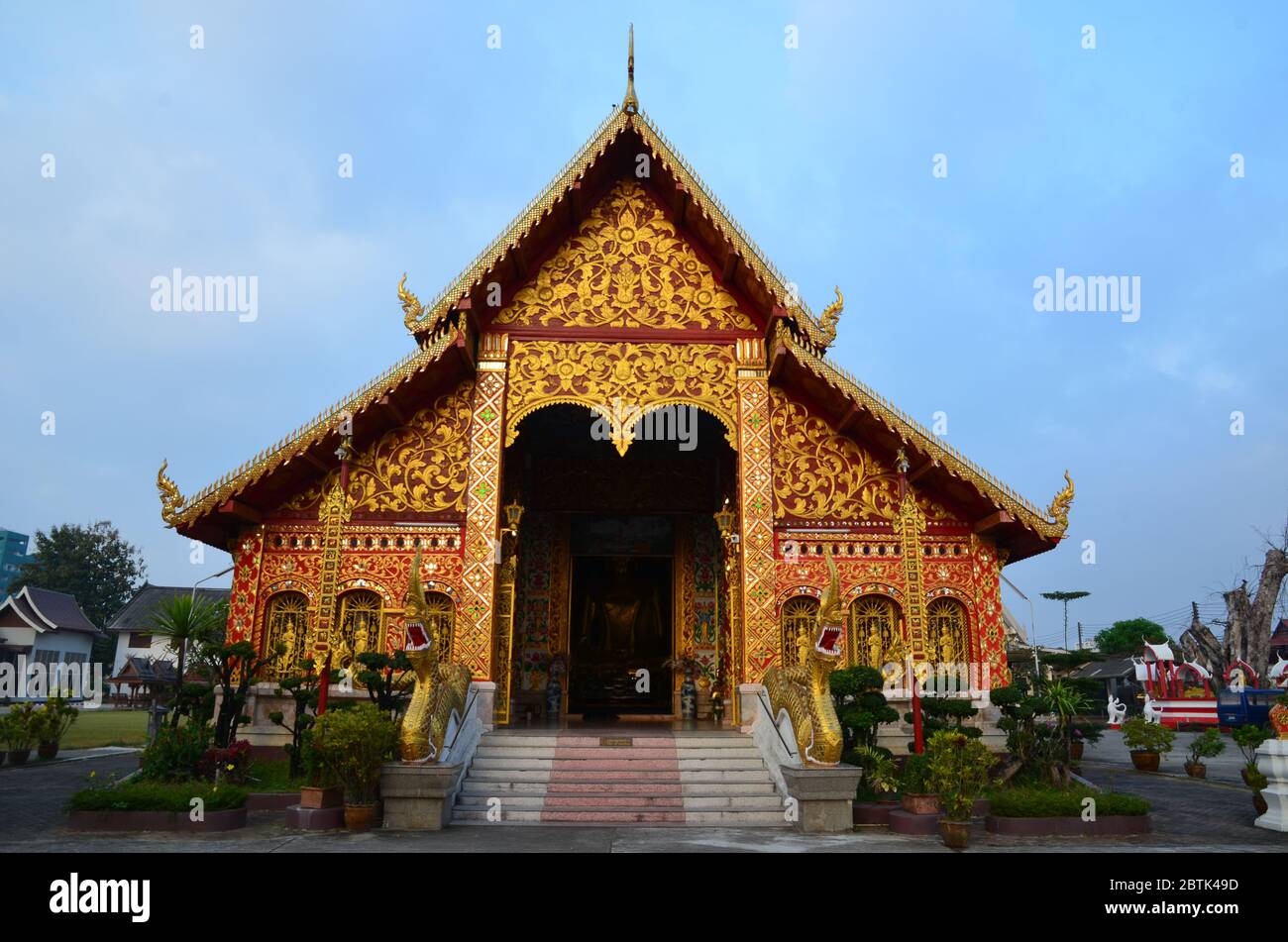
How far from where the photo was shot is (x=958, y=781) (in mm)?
7746

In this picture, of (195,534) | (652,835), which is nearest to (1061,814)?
(652,835)

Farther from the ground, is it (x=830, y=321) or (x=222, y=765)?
(x=830, y=321)

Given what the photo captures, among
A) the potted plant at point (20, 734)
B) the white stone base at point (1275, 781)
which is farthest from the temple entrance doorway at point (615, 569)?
the white stone base at point (1275, 781)

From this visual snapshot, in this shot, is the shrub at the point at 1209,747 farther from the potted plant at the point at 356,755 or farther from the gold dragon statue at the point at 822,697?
the potted plant at the point at 356,755

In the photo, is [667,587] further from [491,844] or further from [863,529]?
[491,844]

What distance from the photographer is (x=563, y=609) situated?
54.8 feet

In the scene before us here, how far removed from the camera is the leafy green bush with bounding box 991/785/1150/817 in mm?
8500

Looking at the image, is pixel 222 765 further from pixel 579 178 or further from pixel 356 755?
pixel 579 178

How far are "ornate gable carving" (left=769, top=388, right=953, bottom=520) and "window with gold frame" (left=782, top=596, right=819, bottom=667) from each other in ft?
4.25

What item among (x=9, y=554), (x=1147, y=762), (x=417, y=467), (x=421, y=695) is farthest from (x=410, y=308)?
→ (x=9, y=554)

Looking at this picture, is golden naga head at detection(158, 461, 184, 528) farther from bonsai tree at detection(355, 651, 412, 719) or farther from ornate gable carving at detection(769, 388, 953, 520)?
ornate gable carving at detection(769, 388, 953, 520)

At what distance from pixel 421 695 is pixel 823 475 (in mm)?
7000

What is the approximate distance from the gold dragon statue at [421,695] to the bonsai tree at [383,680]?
0.49 meters
